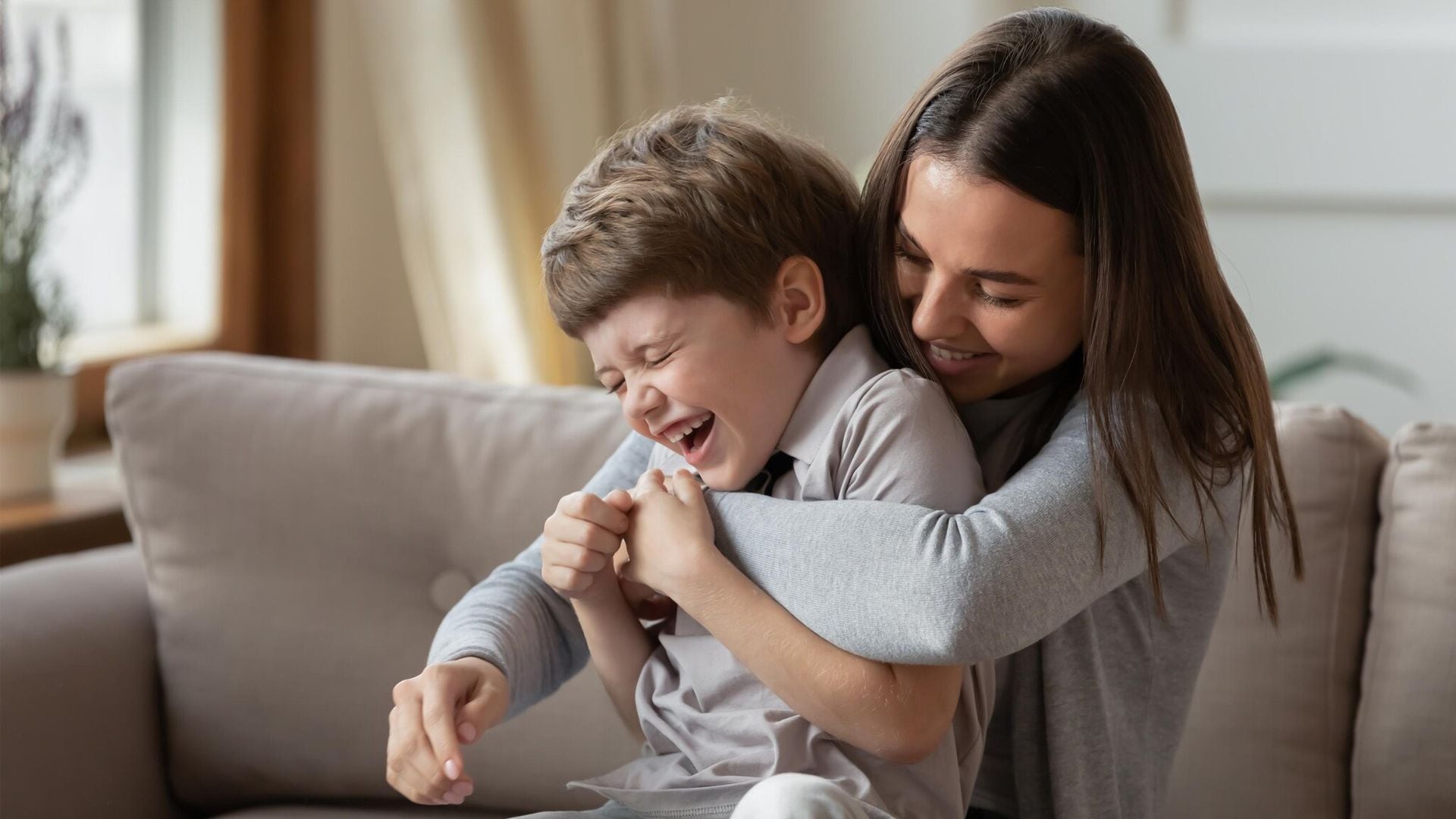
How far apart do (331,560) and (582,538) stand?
1.82ft

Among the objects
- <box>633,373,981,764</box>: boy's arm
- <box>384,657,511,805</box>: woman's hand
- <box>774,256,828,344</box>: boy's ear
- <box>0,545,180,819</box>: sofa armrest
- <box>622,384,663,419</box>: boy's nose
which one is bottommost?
<box>0,545,180,819</box>: sofa armrest

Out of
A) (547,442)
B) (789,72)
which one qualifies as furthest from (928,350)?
(789,72)

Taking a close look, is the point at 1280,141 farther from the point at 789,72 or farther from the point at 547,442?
the point at 547,442

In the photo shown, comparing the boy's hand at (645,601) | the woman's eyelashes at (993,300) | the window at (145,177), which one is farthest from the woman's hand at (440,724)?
the window at (145,177)

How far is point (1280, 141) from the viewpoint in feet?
7.32

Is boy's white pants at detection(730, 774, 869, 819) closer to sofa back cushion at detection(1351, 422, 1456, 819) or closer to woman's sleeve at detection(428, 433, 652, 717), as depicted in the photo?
woman's sleeve at detection(428, 433, 652, 717)

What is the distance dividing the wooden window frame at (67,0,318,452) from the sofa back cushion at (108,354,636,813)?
2.82 feet

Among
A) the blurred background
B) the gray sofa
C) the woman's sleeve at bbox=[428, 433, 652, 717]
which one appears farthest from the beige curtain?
the woman's sleeve at bbox=[428, 433, 652, 717]

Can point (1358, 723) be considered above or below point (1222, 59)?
below

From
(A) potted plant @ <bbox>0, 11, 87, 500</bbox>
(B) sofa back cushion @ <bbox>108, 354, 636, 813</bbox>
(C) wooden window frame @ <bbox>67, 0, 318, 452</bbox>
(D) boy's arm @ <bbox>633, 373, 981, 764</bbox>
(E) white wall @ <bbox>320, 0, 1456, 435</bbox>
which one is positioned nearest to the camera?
(D) boy's arm @ <bbox>633, 373, 981, 764</bbox>

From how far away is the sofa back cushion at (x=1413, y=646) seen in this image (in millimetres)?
1252

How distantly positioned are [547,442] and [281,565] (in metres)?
0.31

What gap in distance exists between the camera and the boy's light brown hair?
39.7 inches

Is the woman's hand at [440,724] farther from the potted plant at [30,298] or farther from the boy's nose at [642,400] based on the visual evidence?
the potted plant at [30,298]
